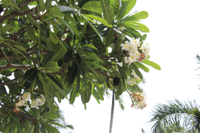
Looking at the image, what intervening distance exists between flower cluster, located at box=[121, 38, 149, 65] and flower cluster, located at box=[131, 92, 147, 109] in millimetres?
357

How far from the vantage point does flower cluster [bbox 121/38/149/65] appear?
996 mm

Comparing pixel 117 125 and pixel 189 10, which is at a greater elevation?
pixel 189 10

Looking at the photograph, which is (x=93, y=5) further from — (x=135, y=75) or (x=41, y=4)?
(x=135, y=75)

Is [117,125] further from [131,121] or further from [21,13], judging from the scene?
[21,13]

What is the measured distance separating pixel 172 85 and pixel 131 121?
2317 millimetres

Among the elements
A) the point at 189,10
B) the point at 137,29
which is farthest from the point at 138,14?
the point at 189,10

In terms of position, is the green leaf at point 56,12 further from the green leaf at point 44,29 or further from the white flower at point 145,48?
the white flower at point 145,48

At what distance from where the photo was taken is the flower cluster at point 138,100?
127 centimetres

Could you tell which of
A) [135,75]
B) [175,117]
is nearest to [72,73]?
[135,75]

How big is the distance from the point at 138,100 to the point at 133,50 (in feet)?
1.40

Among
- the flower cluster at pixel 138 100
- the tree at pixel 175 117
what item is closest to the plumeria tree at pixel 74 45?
the flower cluster at pixel 138 100

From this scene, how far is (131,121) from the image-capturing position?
327 inches

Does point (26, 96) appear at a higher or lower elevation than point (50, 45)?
lower

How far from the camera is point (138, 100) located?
128 cm
